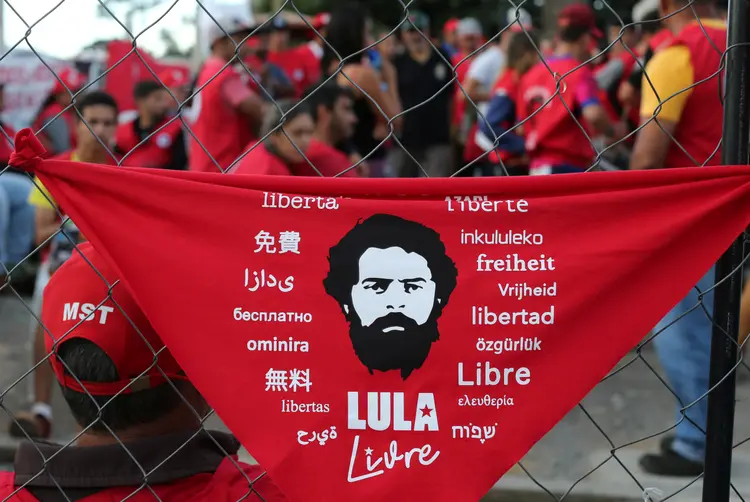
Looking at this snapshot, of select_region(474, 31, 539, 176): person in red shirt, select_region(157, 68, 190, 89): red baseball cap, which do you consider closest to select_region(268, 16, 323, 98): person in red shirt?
select_region(157, 68, 190, 89): red baseball cap

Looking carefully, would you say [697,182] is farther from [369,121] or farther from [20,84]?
[20,84]

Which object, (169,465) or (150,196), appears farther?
(169,465)

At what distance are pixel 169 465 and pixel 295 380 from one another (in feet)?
1.07

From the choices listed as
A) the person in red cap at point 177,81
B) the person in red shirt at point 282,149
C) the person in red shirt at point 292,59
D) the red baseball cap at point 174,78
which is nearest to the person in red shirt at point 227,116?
the person in red shirt at point 282,149

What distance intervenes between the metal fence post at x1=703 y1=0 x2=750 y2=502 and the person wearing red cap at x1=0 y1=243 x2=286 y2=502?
31.6 inches

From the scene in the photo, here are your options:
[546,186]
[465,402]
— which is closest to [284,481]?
[465,402]

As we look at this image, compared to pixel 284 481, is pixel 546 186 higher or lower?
higher

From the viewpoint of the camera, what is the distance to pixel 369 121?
5.82 m

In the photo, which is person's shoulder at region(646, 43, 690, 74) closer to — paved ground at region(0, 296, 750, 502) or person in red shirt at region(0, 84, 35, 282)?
paved ground at region(0, 296, 750, 502)

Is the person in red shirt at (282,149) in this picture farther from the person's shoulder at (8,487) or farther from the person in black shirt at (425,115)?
the person in black shirt at (425,115)

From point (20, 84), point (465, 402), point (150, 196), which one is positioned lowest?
point (465, 402)

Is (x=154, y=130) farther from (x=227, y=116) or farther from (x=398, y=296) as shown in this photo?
(x=398, y=296)

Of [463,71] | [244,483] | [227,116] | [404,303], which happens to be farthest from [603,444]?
[463,71]

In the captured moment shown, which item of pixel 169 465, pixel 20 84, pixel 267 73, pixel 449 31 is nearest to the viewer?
pixel 169 465
